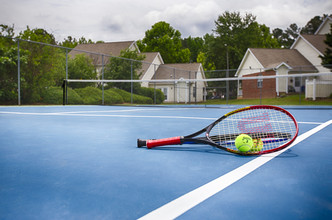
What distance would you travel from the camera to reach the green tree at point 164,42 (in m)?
50.0

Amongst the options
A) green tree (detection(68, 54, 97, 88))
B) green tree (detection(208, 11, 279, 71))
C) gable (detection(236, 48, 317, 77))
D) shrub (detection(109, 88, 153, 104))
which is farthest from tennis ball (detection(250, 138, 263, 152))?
green tree (detection(208, 11, 279, 71))

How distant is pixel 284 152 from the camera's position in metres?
3.22

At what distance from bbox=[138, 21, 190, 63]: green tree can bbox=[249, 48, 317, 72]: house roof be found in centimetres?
1920

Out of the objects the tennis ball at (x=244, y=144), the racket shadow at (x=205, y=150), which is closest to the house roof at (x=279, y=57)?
the racket shadow at (x=205, y=150)

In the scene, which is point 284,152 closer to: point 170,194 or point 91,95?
point 170,194

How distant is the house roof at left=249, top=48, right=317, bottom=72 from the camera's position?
30.7m

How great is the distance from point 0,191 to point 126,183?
81 centimetres

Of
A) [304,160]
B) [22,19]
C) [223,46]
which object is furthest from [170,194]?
[223,46]

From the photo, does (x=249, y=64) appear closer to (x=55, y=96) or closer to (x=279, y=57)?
(x=279, y=57)

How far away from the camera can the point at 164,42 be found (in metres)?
49.8

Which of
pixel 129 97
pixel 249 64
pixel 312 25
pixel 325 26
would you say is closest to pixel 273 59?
pixel 249 64

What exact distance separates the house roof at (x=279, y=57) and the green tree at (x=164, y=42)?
63.0 feet

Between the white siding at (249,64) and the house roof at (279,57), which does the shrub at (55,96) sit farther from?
the white siding at (249,64)

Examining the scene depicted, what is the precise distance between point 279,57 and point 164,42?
22.4 meters
